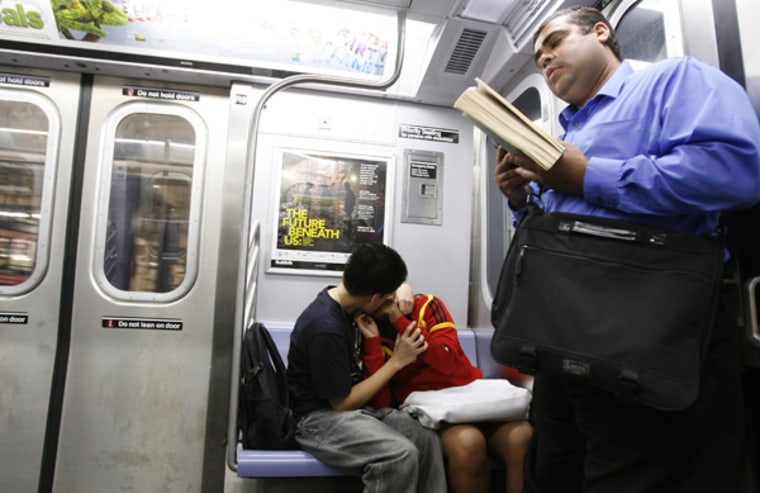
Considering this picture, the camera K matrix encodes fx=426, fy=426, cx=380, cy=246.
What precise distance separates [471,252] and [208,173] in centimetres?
201

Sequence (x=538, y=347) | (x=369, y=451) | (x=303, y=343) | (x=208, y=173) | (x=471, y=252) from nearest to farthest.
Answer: (x=538, y=347) → (x=369, y=451) → (x=303, y=343) → (x=208, y=173) → (x=471, y=252)

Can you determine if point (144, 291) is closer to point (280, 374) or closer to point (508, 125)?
point (280, 374)

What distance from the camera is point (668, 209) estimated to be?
3.13 ft

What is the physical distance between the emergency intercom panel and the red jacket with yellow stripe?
3.06 feet

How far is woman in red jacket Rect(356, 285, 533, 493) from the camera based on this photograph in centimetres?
191

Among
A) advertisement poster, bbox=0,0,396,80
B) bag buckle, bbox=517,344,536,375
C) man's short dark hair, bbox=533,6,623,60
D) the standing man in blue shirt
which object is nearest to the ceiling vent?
advertisement poster, bbox=0,0,396,80

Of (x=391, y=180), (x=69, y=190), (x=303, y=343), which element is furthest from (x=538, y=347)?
(x=69, y=190)

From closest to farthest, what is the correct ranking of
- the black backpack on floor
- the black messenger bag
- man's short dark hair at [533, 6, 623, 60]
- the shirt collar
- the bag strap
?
the black messenger bag, the shirt collar, man's short dark hair at [533, 6, 623, 60], the black backpack on floor, the bag strap

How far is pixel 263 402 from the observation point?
6.60ft

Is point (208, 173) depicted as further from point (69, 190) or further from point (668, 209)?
point (668, 209)

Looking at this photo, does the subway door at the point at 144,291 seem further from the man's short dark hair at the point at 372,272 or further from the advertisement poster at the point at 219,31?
the man's short dark hair at the point at 372,272

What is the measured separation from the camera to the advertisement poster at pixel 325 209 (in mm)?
2965

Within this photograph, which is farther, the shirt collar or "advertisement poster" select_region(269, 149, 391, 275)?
"advertisement poster" select_region(269, 149, 391, 275)

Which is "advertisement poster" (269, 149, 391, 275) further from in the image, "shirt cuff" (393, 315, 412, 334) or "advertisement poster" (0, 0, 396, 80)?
"shirt cuff" (393, 315, 412, 334)
